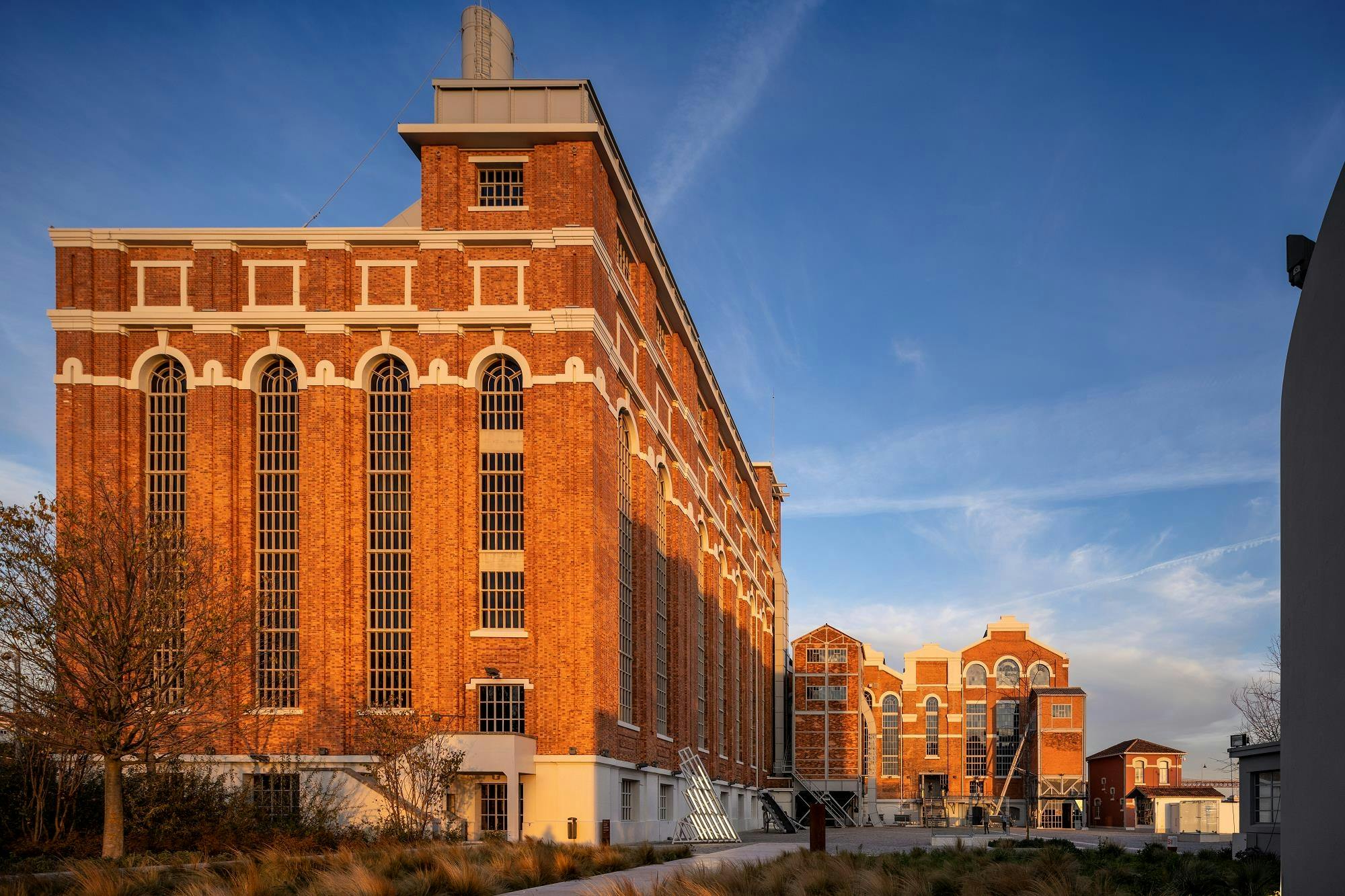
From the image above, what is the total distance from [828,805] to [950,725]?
21943 mm

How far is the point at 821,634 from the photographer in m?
83.9

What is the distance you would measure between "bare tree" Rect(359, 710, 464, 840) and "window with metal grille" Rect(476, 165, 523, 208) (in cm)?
1616

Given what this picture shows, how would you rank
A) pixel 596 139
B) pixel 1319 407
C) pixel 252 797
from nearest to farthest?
pixel 1319 407 → pixel 252 797 → pixel 596 139

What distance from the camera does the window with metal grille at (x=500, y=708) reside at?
3488 cm

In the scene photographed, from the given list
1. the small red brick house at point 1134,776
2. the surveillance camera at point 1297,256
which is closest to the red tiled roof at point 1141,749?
the small red brick house at point 1134,776

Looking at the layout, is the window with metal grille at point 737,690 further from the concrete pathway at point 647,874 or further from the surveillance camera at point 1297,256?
the surveillance camera at point 1297,256

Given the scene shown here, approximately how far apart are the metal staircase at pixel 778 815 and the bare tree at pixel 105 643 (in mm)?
49710

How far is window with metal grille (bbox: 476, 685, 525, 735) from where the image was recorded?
3488 cm

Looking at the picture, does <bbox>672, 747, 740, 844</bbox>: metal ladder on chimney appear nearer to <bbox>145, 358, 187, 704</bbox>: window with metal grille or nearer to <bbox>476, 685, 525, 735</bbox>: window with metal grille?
<bbox>476, 685, 525, 735</bbox>: window with metal grille

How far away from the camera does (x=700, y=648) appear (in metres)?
56.7

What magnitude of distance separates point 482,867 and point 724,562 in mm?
49659

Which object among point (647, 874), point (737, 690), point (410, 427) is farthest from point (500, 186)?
point (737, 690)

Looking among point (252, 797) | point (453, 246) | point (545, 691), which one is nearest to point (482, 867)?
point (252, 797)

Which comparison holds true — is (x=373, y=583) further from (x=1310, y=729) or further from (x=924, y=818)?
(x=924, y=818)
